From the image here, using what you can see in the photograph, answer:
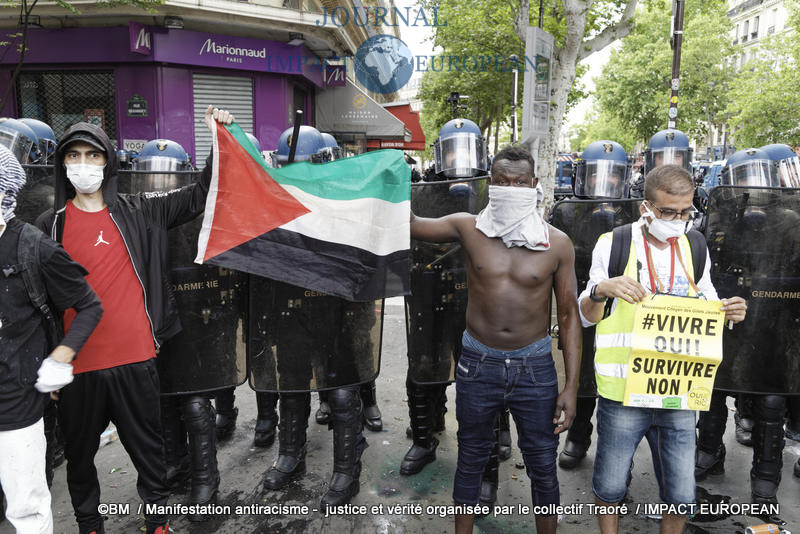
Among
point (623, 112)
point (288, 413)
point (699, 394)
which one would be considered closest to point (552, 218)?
point (699, 394)

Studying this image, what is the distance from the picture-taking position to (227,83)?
13242 mm

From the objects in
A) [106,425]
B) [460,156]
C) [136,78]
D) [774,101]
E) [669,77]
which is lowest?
[106,425]

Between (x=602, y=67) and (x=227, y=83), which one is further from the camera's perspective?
(x=602, y=67)

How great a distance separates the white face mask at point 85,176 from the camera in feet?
8.98

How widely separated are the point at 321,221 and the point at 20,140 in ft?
7.56

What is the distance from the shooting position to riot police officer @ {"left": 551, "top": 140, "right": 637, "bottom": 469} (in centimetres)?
354

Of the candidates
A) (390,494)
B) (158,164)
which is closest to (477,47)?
(158,164)

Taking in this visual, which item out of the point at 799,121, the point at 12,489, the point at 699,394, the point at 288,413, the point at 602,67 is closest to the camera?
the point at 12,489

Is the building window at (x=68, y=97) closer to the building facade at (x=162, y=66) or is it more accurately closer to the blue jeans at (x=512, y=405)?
the building facade at (x=162, y=66)

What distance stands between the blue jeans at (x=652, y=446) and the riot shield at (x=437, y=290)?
1.22 metres

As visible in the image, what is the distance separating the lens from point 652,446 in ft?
9.23

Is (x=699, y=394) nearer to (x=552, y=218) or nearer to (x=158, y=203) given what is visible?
(x=552, y=218)

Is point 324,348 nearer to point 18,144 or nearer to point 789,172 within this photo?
point 18,144

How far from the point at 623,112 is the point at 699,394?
3618cm
